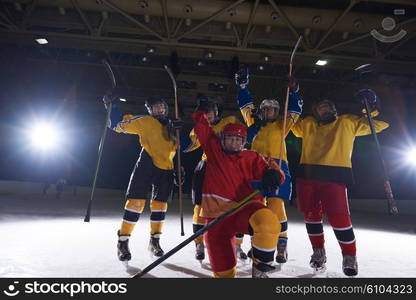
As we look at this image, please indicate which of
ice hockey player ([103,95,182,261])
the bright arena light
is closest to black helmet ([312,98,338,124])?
ice hockey player ([103,95,182,261])

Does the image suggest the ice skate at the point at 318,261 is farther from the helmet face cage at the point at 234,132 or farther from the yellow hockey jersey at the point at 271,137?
the helmet face cage at the point at 234,132

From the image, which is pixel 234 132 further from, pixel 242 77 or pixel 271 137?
pixel 242 77

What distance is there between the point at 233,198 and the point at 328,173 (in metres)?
1.06

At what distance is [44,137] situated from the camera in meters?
10.3

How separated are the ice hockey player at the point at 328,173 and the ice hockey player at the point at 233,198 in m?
0.79

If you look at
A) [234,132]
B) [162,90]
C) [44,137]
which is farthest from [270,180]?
[44,137]

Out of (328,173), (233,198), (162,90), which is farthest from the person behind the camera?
(162,90)

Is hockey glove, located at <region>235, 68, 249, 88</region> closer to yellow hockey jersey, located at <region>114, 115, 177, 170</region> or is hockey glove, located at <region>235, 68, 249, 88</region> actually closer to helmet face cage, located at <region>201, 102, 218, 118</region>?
helmet face cage, located at <region>201, 102, 218, 118</region>

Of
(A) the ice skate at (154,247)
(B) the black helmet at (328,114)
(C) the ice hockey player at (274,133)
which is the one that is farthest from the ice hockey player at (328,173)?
(A) the ice skate at (154,247)

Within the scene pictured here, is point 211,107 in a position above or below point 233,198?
above

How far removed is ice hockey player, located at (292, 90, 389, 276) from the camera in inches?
100

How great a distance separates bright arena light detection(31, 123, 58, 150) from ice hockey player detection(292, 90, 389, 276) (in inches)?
378

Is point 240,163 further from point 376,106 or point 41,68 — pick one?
point 41,68

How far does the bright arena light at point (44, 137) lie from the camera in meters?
9.98
